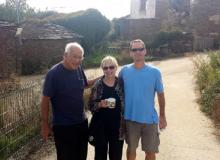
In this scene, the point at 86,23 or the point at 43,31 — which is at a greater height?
the point at 86,23

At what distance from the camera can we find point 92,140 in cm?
505

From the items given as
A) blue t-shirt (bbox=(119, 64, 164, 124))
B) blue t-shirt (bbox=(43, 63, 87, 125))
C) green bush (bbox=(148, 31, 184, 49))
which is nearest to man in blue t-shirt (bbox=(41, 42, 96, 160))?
blue t-shirt (bbox=(43, 63, 87, 125))

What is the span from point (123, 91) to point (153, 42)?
2131 cm

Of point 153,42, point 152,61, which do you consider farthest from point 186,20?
point 152,61

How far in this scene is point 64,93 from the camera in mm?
4727

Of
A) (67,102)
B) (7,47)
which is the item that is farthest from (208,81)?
(7,47)

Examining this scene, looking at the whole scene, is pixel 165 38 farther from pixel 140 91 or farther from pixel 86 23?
pixel 140 91

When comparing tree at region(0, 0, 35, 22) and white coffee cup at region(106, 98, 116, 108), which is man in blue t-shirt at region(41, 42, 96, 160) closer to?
white coffee cup at region(106, 98, 116, 108)

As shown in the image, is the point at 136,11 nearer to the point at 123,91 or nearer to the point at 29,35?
the point at 29,35

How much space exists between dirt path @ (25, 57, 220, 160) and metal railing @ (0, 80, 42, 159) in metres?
0.38

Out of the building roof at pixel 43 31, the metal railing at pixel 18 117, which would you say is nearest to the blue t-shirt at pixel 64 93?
the metal railing at pixel 18 117

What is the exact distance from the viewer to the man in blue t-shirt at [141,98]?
499 cm

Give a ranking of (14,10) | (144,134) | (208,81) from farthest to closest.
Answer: (14,10)
(208,81)
(144,134)

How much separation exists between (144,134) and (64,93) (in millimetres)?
1172
